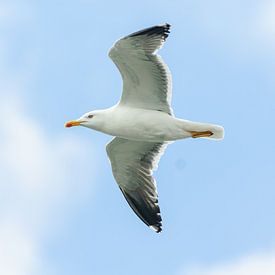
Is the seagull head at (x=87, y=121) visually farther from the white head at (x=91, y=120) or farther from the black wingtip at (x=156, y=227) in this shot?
the black wingtip at (x=156, y=227)

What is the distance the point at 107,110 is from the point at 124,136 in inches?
19.7

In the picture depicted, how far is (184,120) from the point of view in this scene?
16156 millimetres

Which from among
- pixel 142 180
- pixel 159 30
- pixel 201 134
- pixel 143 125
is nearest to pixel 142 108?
pixel 143 125

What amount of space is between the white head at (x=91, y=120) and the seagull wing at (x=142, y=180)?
122 centimetres

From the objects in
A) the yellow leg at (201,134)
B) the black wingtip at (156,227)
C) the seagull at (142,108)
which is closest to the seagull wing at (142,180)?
the black wingtip at (156,227)

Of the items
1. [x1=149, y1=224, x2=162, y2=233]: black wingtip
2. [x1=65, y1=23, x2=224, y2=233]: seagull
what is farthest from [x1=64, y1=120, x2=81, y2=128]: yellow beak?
[x1=149, y1=224, x2=162, y2=233]: black wingtip

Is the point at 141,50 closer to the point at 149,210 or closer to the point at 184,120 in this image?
the point at 184,120

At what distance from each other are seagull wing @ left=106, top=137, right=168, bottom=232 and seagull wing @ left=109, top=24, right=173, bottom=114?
1.20m

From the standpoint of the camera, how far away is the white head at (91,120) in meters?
16.2

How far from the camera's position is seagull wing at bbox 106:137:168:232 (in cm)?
1734

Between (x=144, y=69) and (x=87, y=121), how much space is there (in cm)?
131

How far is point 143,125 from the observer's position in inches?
634

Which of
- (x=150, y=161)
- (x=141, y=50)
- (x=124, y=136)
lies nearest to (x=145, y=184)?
(x=150, y=161)

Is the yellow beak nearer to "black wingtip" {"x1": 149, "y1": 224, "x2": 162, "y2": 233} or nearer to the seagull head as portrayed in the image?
the seagull head
